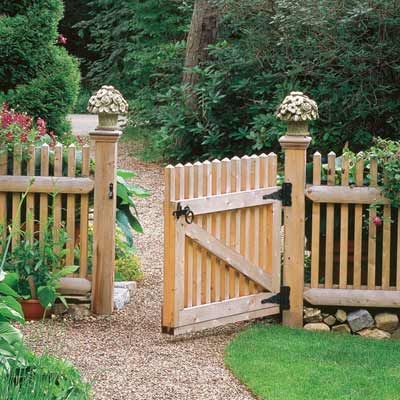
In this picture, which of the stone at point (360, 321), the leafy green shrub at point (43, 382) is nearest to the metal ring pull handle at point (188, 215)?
the stone at point (360, 321)

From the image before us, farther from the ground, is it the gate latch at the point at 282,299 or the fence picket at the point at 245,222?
the fence picket at the point at 245,222

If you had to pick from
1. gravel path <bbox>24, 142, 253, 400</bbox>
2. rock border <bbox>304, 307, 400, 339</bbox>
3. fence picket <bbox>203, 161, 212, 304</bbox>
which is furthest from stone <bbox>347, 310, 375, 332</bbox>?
fence picket <bbox>203, 161, 212, 304</bbox>

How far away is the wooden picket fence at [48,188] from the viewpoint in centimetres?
715

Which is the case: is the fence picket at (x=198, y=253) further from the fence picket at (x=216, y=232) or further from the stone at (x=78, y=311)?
the stone at (x=78, y=311)

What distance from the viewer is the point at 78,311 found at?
284 inches

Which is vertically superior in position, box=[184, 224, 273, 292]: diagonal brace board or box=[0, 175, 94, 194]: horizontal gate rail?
box=[0, 175, 94, 194]: horizontal gate rail

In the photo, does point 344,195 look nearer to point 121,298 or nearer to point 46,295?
point 121,298

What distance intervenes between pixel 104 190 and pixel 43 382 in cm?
271

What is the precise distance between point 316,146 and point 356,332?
20.1 ft

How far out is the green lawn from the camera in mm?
5691

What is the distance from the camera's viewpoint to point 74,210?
23.9 feet

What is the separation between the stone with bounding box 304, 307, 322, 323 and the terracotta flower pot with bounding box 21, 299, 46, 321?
1.85 m

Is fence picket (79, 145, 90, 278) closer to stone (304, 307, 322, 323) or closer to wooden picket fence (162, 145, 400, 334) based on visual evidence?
wooden picket fence (162, 145, 400, 334)

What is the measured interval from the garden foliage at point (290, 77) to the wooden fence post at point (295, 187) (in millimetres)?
4613
